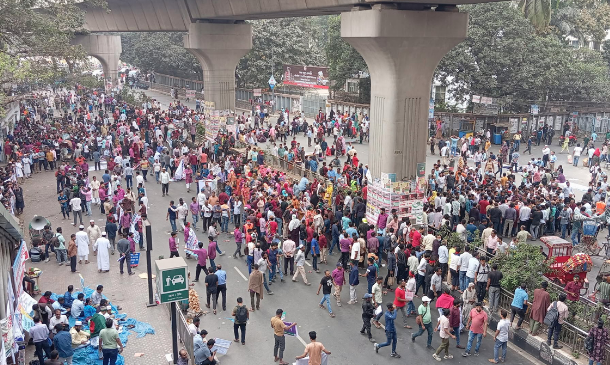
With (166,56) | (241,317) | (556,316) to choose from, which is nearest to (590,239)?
(556,316)

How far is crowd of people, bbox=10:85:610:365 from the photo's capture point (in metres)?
14.1

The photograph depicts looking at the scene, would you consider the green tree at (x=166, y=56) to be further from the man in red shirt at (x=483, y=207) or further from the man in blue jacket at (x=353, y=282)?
the man in blue jacket at (x=353, y=282)

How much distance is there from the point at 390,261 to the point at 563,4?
3703 cm

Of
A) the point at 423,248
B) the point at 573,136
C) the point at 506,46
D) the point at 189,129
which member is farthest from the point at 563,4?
the point at 423,248

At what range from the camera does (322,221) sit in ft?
61.4

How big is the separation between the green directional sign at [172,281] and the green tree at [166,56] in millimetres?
54304

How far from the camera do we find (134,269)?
17953 mm

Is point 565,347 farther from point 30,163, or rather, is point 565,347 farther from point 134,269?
point 30,163

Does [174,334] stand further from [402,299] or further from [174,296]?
[402,299]

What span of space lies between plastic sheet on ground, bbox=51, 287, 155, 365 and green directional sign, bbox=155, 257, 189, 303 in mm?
2233

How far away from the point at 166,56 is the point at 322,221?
2054 inches

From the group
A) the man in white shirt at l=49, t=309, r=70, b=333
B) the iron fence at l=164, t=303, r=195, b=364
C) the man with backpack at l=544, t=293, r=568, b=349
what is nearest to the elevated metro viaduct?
the man with backpack at l=544, t=293, r=568, b=349

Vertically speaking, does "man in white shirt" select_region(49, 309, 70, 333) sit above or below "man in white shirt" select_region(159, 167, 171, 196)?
below

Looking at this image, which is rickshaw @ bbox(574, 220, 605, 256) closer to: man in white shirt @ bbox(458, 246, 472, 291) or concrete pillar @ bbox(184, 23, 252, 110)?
man in white shirt @ bbox(458, 246, 472, 291)
